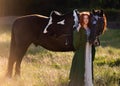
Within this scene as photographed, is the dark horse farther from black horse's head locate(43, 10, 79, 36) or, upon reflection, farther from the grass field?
the grass field

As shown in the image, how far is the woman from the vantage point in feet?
23.7

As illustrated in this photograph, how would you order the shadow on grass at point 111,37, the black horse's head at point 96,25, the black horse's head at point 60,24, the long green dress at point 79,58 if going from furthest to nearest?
the shadow on grass at point 111,37
the black horse's head at point 60,24
the black horse's head at point 96,25
the long green dress at point 79,58

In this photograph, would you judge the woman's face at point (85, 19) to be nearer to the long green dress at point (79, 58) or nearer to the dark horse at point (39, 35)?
the long green dress at point (79, 58)

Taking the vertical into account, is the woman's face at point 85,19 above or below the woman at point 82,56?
above

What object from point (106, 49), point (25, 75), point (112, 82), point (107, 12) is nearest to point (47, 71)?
point (25, 75)

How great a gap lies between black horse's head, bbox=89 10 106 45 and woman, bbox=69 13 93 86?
0.20 m

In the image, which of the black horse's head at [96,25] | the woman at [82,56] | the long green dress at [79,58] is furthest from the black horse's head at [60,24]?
the long green dress at [79,58]

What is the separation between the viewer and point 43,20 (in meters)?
9.13

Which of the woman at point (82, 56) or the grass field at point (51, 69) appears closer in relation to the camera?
the woman at point (82, 56)

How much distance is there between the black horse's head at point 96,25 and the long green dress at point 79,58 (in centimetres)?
30

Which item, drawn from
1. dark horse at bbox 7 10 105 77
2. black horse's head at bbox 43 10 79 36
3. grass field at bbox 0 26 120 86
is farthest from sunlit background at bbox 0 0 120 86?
black horse's head at bbox 43 10 79 36

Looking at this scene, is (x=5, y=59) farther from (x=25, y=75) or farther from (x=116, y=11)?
(x=116, y=11)

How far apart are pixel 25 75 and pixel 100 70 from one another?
5.88 ft

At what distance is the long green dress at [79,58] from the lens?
7.21 m
